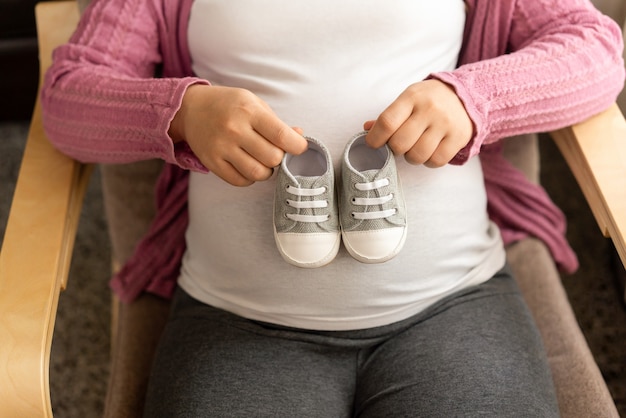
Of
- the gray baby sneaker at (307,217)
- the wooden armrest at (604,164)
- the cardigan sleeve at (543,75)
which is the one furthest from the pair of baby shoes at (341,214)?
the wooden armrest at (604,164)

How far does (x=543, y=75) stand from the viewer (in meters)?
0.83

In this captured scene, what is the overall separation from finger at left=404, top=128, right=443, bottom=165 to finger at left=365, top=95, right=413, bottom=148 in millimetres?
29

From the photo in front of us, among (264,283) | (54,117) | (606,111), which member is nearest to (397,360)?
(264,283)

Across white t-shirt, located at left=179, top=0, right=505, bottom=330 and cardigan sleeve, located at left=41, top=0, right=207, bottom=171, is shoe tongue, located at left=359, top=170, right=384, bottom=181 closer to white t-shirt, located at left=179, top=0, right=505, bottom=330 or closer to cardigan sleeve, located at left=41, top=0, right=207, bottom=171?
white t-shirt, located at left=179, top=0, right=505, bottom=330

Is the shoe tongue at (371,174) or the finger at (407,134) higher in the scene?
the finger at (407,134)

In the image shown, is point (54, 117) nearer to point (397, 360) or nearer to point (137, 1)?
point (137, 1)

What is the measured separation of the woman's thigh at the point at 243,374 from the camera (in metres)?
0.78

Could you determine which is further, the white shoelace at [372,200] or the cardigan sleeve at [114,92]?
the cardigan sleeve at [114,92]

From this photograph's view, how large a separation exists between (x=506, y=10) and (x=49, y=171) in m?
0.63

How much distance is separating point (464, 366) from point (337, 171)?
257mm

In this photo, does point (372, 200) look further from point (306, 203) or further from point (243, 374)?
point (243, 374)

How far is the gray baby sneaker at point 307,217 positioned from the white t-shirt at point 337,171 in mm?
58

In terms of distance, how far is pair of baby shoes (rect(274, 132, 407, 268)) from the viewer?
74 centimetres

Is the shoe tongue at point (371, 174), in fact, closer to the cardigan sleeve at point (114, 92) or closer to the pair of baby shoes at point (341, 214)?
the pair of baby shoes at point (341, 214)
